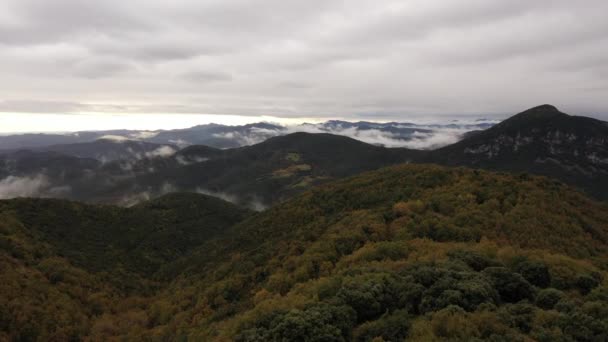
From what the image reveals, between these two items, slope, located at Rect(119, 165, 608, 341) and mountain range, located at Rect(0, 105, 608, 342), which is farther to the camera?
mountain range, located at Rect(0, 105, 608, 342)

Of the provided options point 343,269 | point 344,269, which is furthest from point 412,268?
point 343,269

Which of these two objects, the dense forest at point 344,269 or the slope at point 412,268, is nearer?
the slope at point 412,268

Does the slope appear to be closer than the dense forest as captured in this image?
Yes

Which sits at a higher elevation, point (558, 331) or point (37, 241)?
point (558, 331)

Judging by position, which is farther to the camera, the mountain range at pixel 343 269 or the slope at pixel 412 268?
the mountain range at pixel 343 269

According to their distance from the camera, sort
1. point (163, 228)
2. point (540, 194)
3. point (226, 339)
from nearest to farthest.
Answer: point (226, 339)
point (540, 194)
point (163, 228)

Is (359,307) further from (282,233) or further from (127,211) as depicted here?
(127,211)

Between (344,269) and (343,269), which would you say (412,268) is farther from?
(343,269)

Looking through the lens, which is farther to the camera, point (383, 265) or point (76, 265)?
point (76, 265)

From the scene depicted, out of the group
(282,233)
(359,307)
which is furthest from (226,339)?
(282,233)
